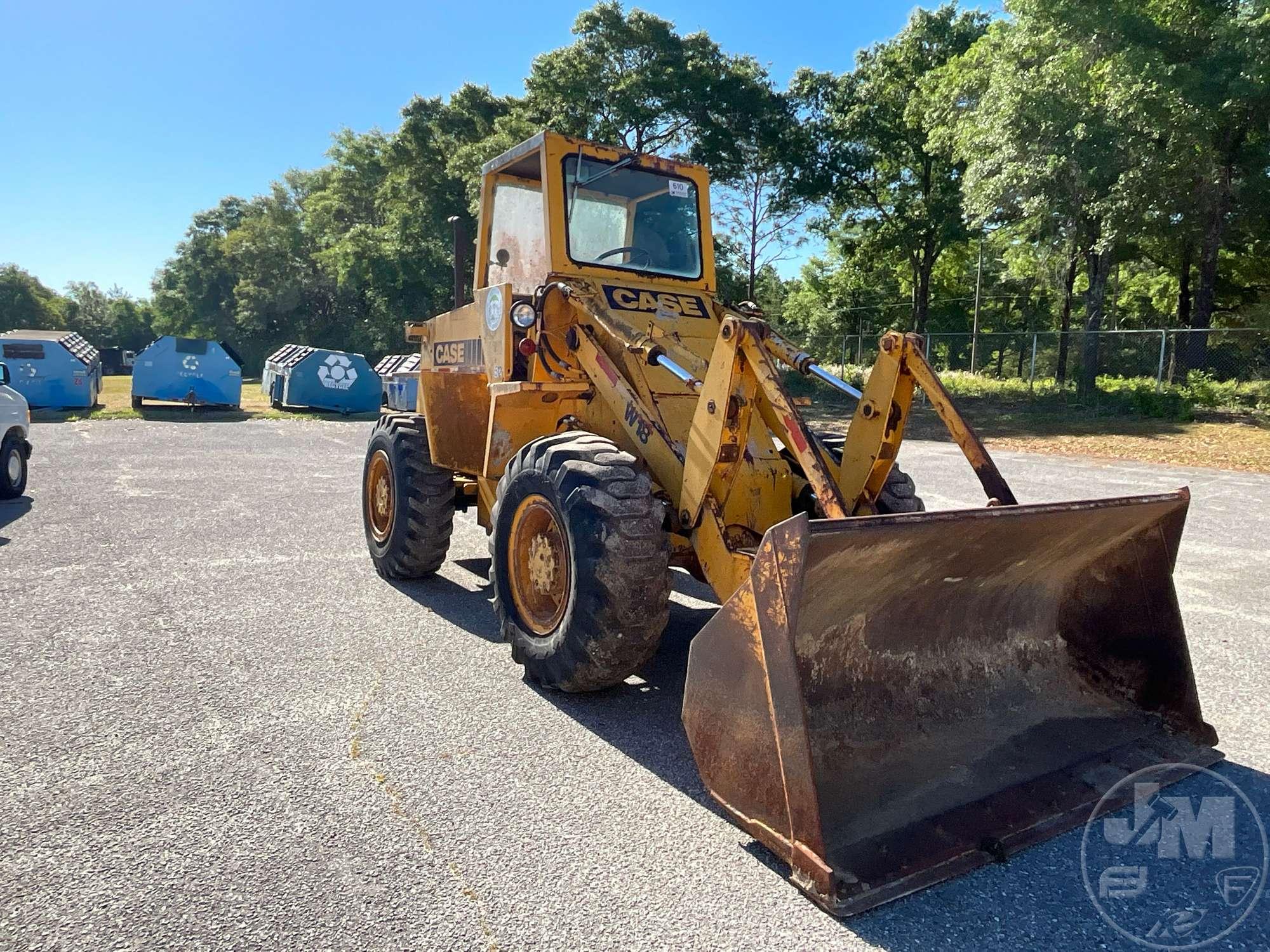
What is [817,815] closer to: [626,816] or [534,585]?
[626,816]

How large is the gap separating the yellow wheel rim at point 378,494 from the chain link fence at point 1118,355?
17716 millimetres

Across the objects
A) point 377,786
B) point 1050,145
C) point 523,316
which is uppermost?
point 1050,145

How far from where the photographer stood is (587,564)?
385 cm

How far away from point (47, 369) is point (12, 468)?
15.1 m

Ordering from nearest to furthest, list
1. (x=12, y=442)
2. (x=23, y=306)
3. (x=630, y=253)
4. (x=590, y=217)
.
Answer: (x=590, y=217), (x=630, y=253), (x=12, y=442), (x=23, y=306)

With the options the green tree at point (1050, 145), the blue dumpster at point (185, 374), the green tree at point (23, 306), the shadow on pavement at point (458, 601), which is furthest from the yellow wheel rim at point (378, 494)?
the green tree at point (23, 306)

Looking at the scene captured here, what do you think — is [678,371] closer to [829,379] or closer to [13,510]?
[829,379]

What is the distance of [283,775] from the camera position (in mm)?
3486

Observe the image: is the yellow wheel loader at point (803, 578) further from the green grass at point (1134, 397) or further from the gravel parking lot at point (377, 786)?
the green grass at point (1134, 397)

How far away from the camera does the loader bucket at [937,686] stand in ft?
9.32

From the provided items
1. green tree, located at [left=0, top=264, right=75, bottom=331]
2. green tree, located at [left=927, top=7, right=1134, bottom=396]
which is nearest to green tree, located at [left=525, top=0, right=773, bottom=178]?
green tree, located at [left=927, top=7, right=1134, bottom=396]

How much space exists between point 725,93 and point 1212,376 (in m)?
16.0

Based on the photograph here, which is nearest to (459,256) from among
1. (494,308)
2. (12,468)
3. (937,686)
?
(494,308)

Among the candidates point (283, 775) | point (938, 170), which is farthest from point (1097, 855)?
point (938, 170)
